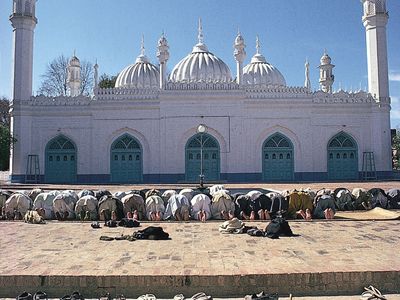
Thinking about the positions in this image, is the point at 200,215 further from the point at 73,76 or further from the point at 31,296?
the point at 73,76

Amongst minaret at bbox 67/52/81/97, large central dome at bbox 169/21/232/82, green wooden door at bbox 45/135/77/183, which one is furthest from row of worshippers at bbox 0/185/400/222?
minaret at bbox 67/52/81/97

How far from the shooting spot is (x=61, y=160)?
23922 mm

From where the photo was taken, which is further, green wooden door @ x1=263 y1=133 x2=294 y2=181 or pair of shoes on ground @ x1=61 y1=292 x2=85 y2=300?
green wooden door @ x1=263 y1=133 x2=294 y2=181

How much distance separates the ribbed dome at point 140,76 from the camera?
2645 centimetres

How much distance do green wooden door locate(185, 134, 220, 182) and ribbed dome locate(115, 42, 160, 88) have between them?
17.0ft

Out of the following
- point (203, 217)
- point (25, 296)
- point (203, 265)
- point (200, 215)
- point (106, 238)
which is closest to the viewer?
point (25, 296)

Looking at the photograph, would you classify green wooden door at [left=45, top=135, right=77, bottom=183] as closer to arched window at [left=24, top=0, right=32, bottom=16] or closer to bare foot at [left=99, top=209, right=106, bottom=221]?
arched window at [left=24, top=0, right=32, bottom=16]

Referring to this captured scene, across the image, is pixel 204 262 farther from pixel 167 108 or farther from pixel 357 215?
pixel 167 108

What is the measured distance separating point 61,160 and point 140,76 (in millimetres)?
7589

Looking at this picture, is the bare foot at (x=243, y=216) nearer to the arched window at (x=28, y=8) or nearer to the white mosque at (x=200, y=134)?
the white mosque at (x=200, y=134)

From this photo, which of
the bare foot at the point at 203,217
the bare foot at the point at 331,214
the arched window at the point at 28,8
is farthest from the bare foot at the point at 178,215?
the arched window at the point at 28,8

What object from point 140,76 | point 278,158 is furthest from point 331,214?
point 140,76

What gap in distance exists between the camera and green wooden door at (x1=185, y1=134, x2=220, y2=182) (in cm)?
2339

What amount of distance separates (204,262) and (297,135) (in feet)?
63.1
